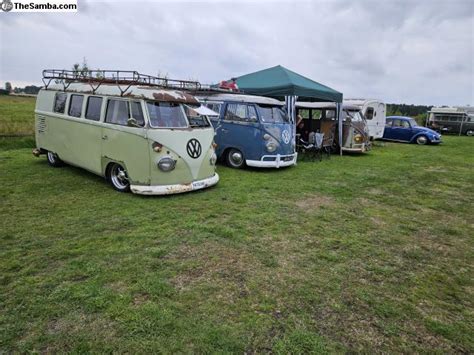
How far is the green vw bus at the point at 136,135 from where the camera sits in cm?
596

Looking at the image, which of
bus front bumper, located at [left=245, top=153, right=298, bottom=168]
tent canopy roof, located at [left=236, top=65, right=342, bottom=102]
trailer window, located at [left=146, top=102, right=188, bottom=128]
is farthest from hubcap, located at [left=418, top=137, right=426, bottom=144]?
trailer window, located at [left=146, top=102, right=188, bottom=128]

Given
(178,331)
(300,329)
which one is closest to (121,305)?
(178,331)

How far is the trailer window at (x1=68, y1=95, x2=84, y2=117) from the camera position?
713 centimetres

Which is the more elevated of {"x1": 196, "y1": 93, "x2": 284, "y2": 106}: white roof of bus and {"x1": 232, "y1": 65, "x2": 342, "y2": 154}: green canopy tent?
{"x1": 232, "y1": 65, "x2": 342, "y2": 154}: green canopy tent

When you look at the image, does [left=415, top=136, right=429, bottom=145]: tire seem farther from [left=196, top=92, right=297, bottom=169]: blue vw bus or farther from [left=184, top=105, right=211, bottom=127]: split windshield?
[left=184, top=105, right=211, bottom=127]: split windshield

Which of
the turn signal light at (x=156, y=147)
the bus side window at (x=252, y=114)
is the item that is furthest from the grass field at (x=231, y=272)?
the bus side window at (x=252, y=114)

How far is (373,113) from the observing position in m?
17.9

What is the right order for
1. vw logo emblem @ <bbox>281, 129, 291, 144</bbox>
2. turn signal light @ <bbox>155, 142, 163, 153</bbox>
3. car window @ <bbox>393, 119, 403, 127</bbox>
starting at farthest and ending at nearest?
1. car window @ <bbox>393, 119, 403, 127</bbox>
2. vw logo emblem @ <bbox>281, 129, 291, 144</bbox>
3. turn signal light @ <bbox>155, 142, 163, 153</bbox>

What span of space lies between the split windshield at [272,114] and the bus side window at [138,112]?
3.87m

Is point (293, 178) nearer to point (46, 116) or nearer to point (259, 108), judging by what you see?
point (259, 108)

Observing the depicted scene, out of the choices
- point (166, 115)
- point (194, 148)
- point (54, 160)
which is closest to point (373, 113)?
point (194, 148)

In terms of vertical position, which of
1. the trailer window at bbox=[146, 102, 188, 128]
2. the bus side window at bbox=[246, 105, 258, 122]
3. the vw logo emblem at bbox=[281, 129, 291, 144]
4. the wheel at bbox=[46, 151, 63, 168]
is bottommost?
the wheel at bbox=[46, 151, 63, 168]

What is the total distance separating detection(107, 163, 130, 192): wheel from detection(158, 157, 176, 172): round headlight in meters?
0.84

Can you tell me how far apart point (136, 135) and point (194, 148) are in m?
1.12
